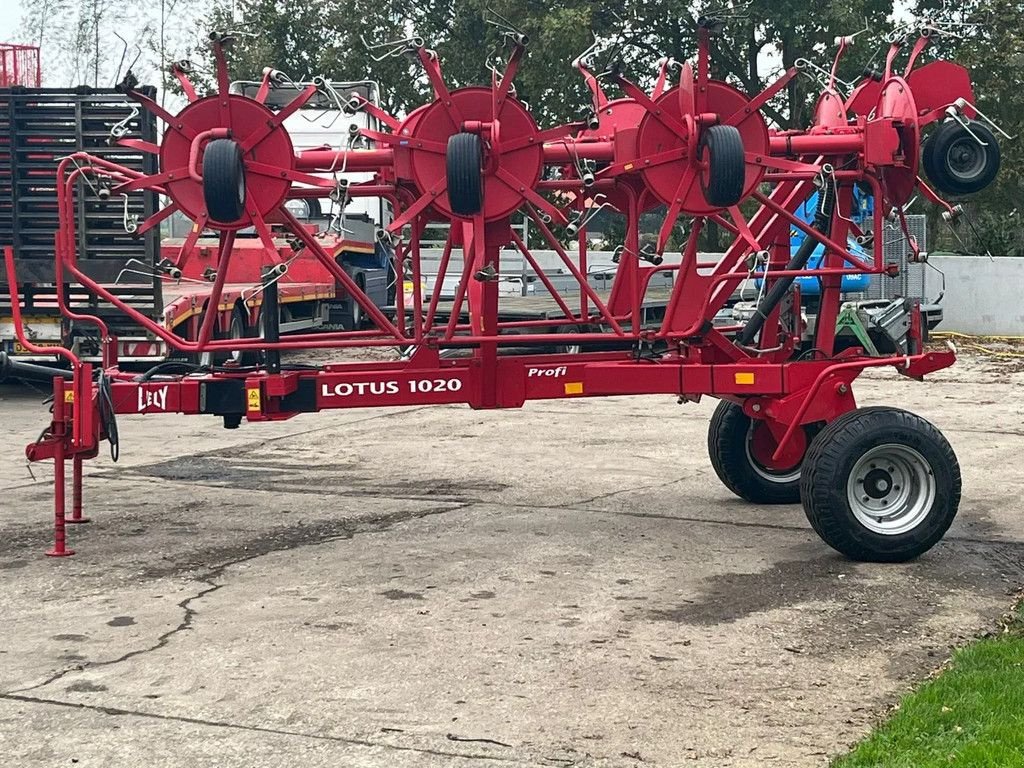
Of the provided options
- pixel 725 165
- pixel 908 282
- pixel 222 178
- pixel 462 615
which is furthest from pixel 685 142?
pixel 908 282

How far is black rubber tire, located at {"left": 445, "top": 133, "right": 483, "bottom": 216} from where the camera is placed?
24.0ft

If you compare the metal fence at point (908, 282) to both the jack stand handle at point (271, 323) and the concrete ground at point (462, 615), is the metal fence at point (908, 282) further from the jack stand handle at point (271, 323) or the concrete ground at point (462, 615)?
the jack stand handle at point (271, 323)

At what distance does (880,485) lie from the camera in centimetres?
780

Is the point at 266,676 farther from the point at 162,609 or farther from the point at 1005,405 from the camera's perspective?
the point at 1005,405

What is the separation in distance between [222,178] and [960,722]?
14.1ft

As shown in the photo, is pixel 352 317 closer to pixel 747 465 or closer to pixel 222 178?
pixel 747 465

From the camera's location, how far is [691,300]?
8539 mm

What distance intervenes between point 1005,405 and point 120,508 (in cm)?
944

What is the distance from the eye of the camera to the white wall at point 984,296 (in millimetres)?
24812

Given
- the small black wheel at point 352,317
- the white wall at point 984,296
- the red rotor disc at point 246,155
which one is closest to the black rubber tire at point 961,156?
the red rotor disc at point 246,155

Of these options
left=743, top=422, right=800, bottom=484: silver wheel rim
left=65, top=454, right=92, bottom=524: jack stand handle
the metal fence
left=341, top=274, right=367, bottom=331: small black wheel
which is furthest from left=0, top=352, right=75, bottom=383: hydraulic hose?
the metal fence

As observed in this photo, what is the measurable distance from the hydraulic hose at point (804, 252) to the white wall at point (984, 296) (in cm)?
1700

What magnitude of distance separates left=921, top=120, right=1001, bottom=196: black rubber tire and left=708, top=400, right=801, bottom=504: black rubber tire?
1.99 m

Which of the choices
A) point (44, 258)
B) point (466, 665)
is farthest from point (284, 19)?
point (466, 665)
